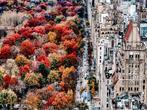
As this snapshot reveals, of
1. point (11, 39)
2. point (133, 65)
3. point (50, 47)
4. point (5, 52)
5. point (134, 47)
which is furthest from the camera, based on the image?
point (11, 39)

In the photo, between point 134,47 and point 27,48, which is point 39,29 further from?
point 134,47

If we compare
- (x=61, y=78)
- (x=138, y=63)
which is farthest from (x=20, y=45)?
(x=138, y=63)

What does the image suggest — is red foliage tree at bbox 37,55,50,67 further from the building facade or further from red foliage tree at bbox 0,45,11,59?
the building facade

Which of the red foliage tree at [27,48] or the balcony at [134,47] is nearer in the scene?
the balcony at [134,47]

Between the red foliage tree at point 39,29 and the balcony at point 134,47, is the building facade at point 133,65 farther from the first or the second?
the red foliage tree at point 39,29

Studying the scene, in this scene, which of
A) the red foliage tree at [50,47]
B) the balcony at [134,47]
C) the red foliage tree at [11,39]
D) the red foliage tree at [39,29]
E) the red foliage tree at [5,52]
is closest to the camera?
the balcony at [134,47]

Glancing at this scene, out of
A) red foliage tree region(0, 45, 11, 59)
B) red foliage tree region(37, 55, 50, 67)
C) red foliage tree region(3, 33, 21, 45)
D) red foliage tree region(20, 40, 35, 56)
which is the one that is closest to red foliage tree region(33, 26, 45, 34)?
red foliage tree region(3, 33, 21, 45)

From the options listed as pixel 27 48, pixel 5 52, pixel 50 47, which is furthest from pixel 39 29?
pixel 5 52

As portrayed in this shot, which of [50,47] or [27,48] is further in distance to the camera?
[50,47]

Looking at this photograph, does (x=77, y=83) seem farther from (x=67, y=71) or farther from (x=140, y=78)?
(x=140, y=78)

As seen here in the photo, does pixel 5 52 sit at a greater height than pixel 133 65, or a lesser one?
lesser

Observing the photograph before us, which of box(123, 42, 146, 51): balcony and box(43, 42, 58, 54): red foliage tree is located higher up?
box(123, 42, 146, 51): balcony

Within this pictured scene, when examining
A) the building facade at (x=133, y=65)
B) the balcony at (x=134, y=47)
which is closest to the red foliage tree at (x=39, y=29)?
the building facade at (x=133, y=65)
